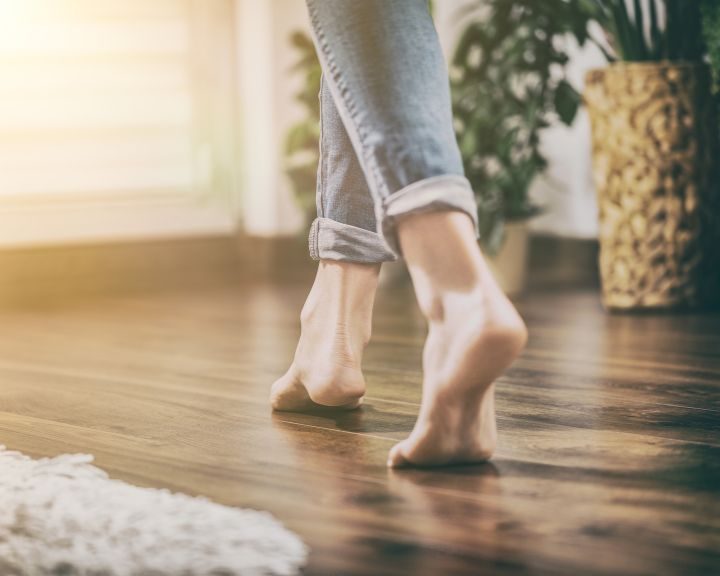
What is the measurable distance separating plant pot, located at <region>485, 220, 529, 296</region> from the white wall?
0.30 meters

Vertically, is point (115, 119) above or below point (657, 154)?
above

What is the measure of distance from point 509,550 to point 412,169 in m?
0.29

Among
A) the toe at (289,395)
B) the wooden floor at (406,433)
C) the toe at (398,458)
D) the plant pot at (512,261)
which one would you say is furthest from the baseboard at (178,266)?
the toe at (398,458)

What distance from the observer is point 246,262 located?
275 centimetres

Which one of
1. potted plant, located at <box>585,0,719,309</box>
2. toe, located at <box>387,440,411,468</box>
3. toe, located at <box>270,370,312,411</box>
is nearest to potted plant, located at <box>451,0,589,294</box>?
potted plant, located at <box>585,0,719,309</box>

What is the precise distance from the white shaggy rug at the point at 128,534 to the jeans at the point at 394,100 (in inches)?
10.2

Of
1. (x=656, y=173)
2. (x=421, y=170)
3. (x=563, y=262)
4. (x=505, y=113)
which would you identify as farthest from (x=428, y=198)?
(x=563, y=262)

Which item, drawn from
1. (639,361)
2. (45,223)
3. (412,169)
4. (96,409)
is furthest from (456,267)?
(45,223)

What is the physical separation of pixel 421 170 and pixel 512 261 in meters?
1.44

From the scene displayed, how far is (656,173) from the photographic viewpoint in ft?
6.32

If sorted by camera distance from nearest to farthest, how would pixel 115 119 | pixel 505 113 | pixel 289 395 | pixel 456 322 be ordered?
pixel 456 322, pixel 289 395, pixel 505 113, pixel 115 119

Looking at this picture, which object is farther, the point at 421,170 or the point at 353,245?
the point at 353,245

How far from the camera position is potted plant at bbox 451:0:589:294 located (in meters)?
2.14

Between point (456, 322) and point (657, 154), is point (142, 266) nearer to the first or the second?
point (657, 154)
